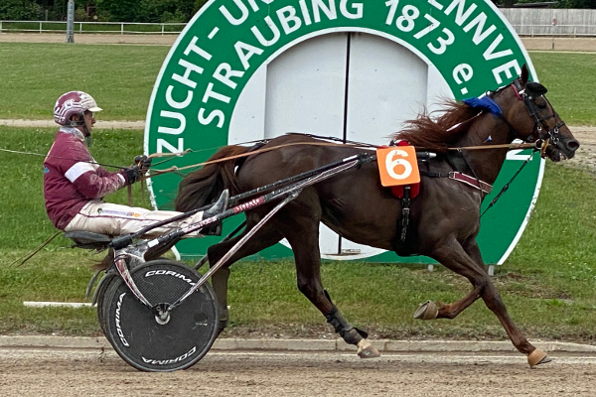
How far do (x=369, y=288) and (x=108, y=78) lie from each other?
18.5 meters

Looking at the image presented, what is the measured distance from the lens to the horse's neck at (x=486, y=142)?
21.7 feet

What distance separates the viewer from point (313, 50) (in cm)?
887

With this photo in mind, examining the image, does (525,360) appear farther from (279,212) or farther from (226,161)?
(226,161)

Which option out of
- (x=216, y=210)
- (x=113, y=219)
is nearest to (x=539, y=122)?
(x=216, y=210)

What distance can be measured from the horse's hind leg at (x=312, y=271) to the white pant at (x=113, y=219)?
2.19 feet

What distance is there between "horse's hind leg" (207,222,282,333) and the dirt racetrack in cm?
36

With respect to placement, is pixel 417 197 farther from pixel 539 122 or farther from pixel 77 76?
pixel 77 76

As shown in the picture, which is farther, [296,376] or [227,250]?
[227,250]

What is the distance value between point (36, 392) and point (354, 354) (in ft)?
8.08

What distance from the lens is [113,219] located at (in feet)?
19.6

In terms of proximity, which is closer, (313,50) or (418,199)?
(418,199)

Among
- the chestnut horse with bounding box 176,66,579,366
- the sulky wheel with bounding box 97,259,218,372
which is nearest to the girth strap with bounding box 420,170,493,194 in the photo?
the chestnut horse with bounding box 176,66,579,366

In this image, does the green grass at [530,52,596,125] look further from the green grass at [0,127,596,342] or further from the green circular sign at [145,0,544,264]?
the green circular sign at [145,0,544,264]

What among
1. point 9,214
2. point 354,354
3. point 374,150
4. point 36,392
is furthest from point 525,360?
point 9,214
